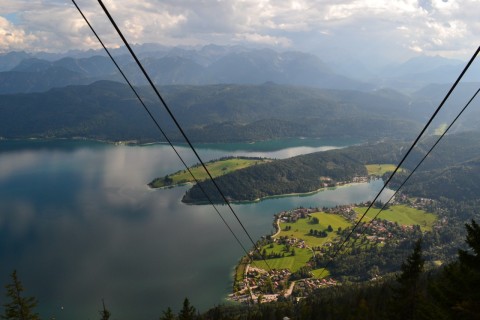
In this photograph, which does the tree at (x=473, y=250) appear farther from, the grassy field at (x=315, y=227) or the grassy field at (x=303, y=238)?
the grassy field at (x=315, y=227)

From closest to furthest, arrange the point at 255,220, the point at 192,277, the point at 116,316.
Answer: the point at 116,316, the point at 192,277, the point at 255,220

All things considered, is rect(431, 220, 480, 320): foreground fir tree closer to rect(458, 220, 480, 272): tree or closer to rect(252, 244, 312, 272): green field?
rect(458, 220, 480, 272): tree

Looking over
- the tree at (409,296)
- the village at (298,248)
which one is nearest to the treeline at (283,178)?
the village at (298,248)

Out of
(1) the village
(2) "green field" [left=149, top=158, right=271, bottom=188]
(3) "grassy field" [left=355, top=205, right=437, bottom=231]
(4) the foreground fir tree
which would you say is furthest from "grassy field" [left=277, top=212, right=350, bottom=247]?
(4) the foreground fir tree

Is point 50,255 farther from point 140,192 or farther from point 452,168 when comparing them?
point 452,168

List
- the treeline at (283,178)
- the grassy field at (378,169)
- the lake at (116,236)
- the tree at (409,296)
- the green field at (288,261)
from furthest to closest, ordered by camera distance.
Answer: the grassy field at (378,169) → the treeline at (283,178) → the green field at (288,261) → the lake at (116,236) → the tree at (409,296)

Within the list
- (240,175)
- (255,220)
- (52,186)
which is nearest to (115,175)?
(52,186)
